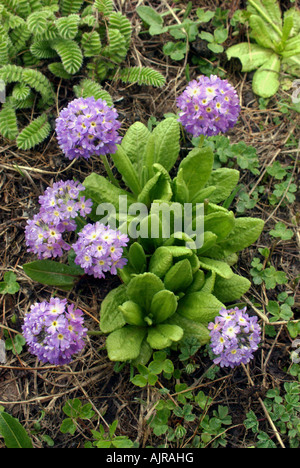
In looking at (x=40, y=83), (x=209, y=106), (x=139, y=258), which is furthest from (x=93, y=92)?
(x=139, y=258)

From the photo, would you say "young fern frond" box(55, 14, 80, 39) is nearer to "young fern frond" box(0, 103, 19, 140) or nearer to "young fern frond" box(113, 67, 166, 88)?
"young fern frond" box(113, 67, 166, 88)

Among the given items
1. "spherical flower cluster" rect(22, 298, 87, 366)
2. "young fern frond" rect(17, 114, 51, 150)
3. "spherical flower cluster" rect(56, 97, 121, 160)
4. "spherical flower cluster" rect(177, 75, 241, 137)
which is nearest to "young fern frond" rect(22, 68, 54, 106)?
"young fern frond" rect(17, 114, 51, 150)

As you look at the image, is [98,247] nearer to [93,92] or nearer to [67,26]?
[93,92]

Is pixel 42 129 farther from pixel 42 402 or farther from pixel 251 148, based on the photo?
pixel 42 402
